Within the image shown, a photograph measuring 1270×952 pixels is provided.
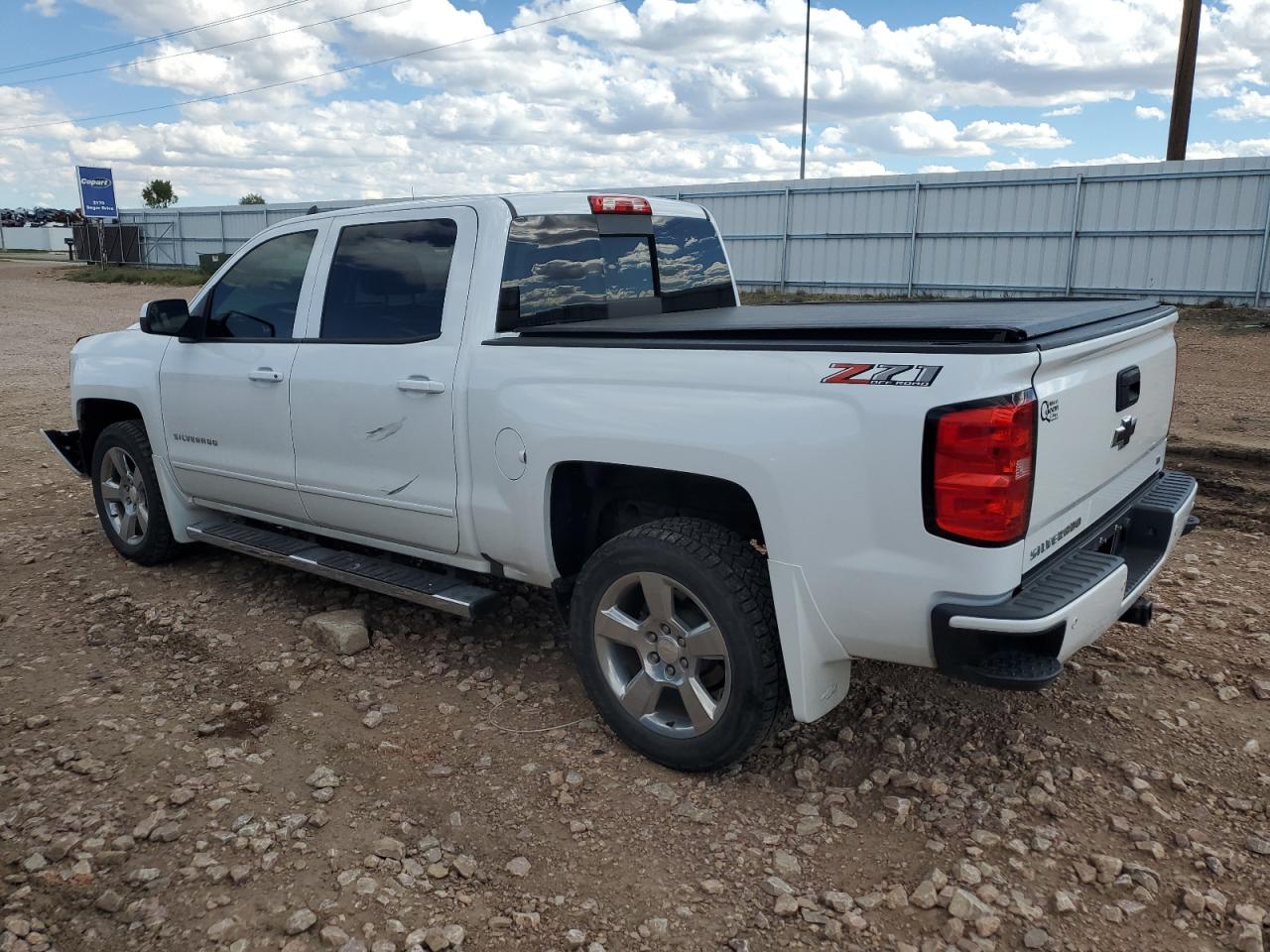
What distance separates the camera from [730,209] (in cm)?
2422

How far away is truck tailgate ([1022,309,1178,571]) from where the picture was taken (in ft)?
9.12

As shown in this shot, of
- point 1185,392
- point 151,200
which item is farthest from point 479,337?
point 151,200

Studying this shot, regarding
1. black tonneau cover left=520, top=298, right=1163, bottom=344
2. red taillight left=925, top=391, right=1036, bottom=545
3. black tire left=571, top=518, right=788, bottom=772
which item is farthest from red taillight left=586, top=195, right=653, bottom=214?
red taillight left=925, top=391, right=1036, bottom=545

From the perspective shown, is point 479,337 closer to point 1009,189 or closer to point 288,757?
point 288,757

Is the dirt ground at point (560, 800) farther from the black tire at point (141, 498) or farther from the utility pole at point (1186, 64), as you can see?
the utility pole at point (1186, 64)

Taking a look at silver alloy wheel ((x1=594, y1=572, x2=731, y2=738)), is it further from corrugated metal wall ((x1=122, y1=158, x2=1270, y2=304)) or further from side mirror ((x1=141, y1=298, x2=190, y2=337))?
corrugated metal wall ((x1=122, y1=158, x2=1270, y2=304))

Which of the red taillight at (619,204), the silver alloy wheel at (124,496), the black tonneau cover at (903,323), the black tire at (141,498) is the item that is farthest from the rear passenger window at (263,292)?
the black tonneau cover at (903,323)

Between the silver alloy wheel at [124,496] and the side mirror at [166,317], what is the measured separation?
995 mm

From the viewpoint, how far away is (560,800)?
332 centimetres

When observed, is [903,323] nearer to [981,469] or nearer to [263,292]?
[981,469]

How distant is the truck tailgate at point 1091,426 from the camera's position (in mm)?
2781

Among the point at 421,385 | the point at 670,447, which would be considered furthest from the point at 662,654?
the point at 421,385

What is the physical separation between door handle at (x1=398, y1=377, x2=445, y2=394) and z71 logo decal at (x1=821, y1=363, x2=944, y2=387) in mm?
1647

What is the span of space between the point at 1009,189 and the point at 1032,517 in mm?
19151
